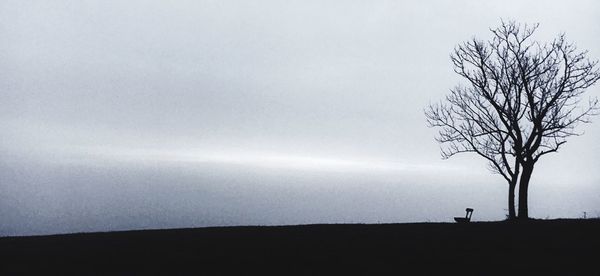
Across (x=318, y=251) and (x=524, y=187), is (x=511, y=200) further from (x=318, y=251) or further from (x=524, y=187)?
(x=318, y=251)

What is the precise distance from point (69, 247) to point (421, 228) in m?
14.1

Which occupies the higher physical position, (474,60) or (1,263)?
(474,60)

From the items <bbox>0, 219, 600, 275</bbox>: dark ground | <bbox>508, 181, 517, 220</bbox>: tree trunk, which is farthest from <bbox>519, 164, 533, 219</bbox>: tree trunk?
<bbox>0, 219, 600, 275</bbox>: dark ground

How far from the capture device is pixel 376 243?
54.7ft

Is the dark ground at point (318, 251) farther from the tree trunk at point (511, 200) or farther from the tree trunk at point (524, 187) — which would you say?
the tree trunk at point (511, 200)

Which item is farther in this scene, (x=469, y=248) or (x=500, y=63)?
(x=500, y=63)

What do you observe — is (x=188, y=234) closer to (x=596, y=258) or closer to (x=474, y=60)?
(x=596, y=258)

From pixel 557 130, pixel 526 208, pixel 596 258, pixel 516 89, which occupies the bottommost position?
pixel 596 258

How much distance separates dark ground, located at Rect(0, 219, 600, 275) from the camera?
13.0 metres

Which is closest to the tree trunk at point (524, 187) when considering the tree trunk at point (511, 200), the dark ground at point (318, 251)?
the tree trunk at point (511, 200)

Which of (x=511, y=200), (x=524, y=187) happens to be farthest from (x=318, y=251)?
(x=511, y=200)

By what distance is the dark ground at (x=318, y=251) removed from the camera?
13.0m

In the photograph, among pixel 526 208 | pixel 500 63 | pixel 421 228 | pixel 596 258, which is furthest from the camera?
pixel 500 63

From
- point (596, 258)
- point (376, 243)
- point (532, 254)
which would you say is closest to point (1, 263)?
point (376, 243)
